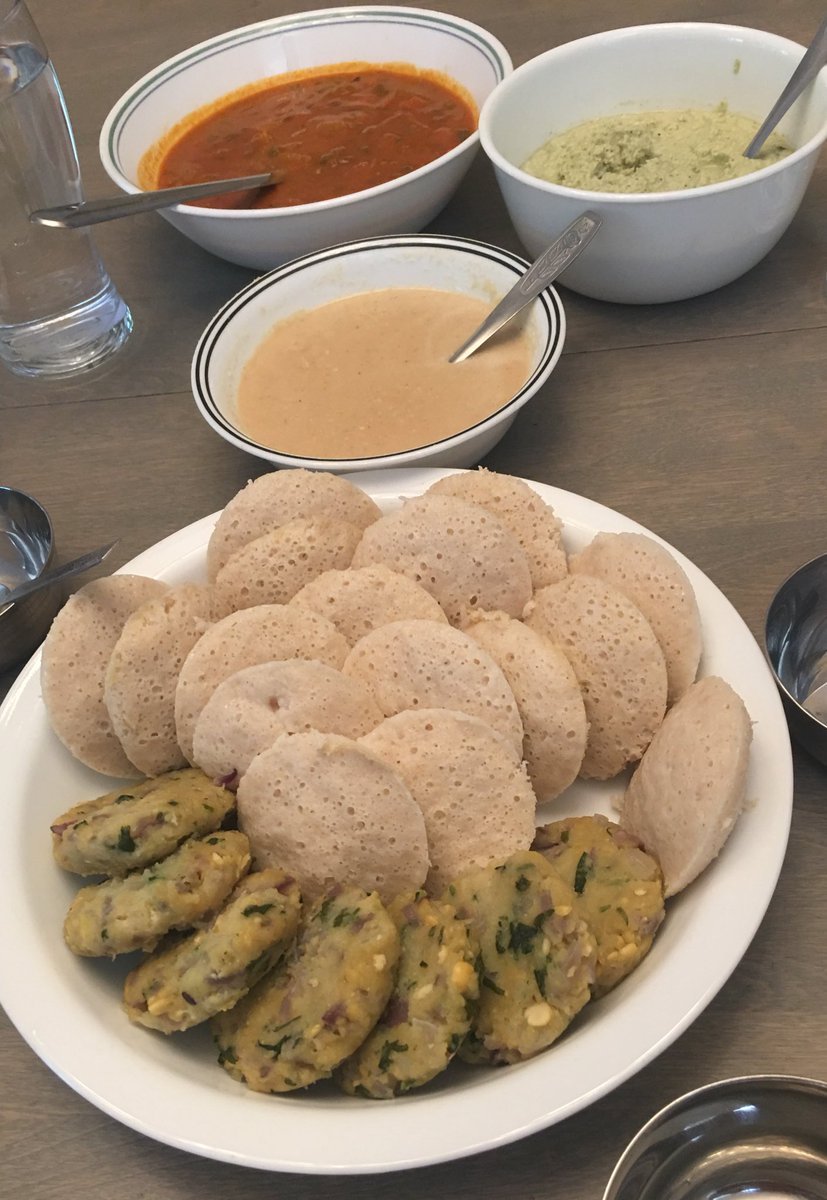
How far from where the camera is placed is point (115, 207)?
5.90 feet

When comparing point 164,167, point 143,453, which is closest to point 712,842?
point 143,453

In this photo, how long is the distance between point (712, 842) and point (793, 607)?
421 millimetres

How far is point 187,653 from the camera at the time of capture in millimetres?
1180

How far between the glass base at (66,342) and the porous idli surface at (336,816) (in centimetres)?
124

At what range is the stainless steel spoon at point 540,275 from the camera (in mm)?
1619

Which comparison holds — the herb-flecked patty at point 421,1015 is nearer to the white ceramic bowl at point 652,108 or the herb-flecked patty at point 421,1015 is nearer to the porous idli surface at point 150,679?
the porous idli surface at point 150,679

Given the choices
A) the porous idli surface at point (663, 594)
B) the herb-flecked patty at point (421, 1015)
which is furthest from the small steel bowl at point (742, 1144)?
the porous idli surface at point (663, 594)

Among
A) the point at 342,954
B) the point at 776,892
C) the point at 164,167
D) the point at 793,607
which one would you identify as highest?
the point at 164,167

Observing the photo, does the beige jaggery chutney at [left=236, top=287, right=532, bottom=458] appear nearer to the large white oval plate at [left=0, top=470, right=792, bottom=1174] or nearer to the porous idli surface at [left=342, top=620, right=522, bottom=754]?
the porous idli surface at [left=342, top=620, right=522, bottom=754]

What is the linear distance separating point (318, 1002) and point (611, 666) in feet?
1.51

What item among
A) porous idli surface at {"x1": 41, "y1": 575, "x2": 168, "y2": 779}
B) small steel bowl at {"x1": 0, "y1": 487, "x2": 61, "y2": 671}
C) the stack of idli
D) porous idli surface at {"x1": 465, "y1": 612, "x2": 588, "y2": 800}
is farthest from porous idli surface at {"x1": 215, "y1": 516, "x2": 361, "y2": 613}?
small steel bowl at {"x1": 0, "y1": 487, "x2": 61, "y2": 671}

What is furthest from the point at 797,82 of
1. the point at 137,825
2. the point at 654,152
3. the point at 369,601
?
the point at 137,825

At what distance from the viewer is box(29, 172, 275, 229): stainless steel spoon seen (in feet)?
5.90

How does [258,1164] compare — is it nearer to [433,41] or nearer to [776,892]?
[776,892]
